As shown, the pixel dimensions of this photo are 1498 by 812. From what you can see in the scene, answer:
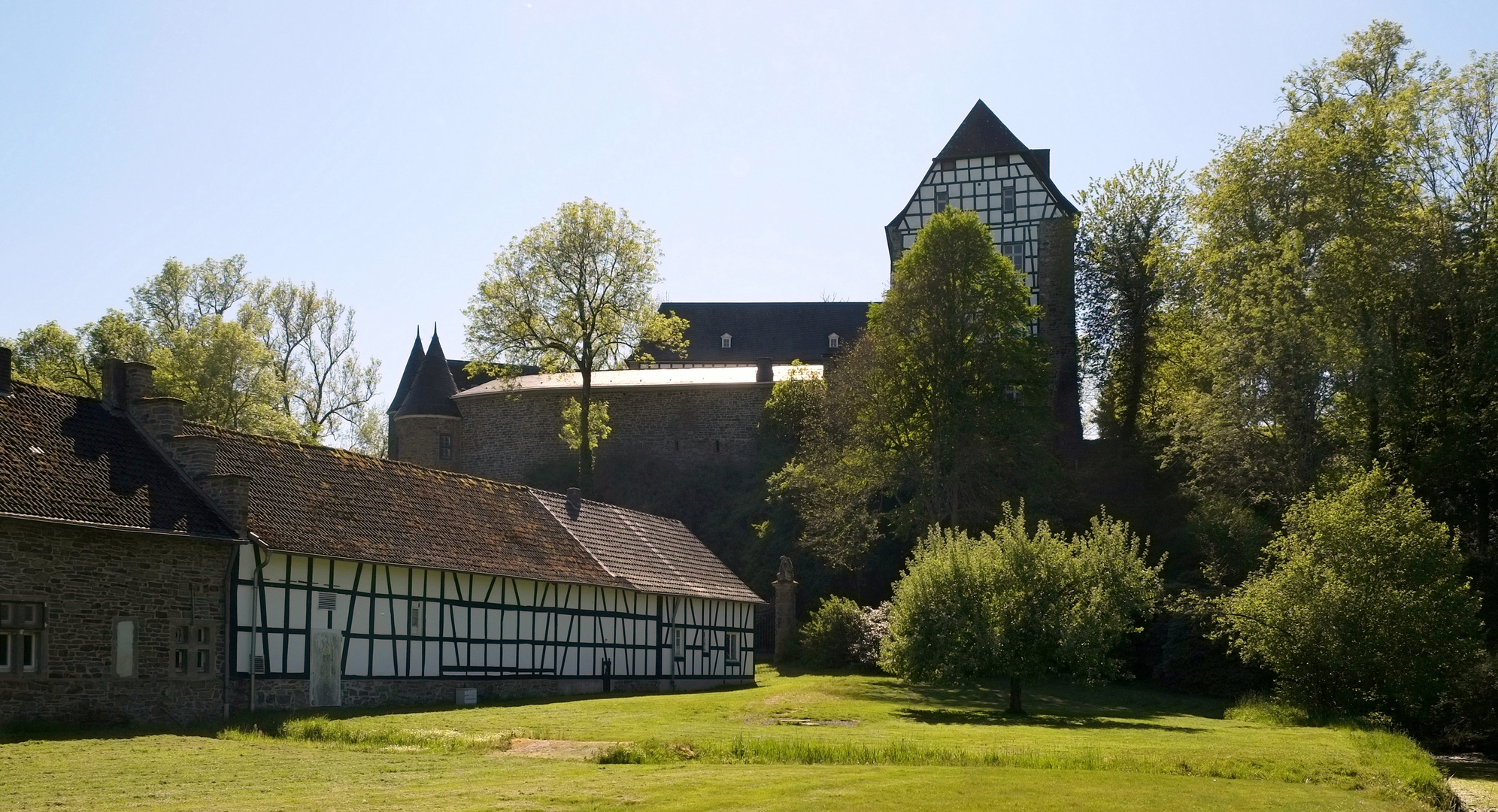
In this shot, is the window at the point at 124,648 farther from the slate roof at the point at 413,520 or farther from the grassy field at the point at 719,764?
the slate roof at the point at 413,520

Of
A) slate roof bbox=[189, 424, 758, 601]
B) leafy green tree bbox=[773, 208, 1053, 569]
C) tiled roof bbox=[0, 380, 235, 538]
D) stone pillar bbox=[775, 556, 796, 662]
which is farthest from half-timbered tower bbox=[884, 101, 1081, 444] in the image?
tiled roof bbox=[0, 380, 235, 538]

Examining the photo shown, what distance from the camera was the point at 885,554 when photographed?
4659 centimetres

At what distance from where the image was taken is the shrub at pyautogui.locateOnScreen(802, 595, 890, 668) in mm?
40500

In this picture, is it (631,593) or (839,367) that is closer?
(631,593)

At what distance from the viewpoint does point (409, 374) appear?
69.7 metres

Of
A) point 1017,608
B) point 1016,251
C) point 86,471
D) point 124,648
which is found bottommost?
point 124,648

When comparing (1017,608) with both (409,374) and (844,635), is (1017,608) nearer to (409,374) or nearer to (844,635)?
(844,635)

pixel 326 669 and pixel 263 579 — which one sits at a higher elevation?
pixel 263 579

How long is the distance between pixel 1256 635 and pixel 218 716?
19.9m

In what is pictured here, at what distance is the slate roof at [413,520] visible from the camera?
26.1 metres

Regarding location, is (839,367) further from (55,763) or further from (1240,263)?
(55,763)

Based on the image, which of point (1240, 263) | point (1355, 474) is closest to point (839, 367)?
point (1240, 263)

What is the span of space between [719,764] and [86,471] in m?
11.5

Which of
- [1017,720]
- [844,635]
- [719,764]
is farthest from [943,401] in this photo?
[719,764]
